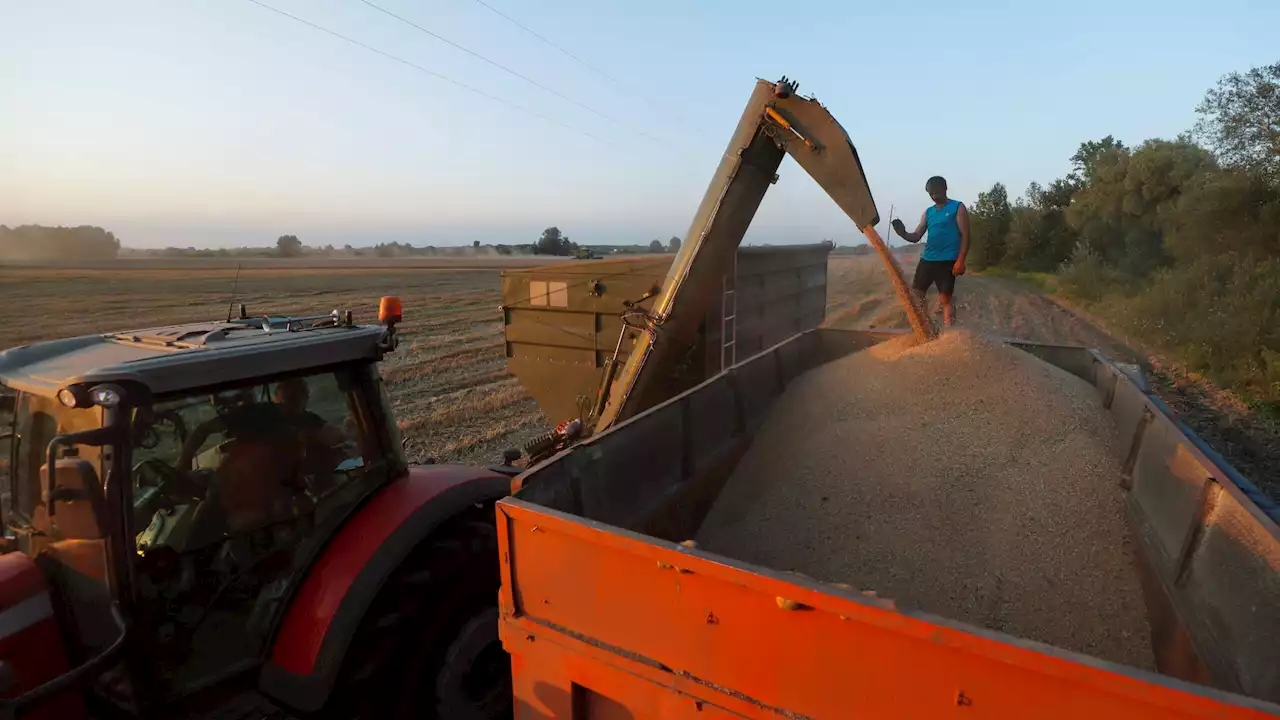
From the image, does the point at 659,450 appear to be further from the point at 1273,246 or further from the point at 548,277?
the point at 1273,246

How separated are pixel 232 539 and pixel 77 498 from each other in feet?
1.59

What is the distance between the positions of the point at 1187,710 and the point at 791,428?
8.56 feet

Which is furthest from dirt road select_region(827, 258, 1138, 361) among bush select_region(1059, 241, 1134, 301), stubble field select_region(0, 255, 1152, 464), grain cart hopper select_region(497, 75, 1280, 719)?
grain cart hopper select_region(497, 75, 1280, 719)

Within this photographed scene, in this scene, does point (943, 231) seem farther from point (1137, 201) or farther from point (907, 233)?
point (1137, 201)

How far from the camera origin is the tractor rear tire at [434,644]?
7.19ft

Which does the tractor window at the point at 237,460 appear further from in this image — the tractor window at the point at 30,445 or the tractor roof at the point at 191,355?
the tractor window at the point at 30,445

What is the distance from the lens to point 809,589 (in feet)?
4.59

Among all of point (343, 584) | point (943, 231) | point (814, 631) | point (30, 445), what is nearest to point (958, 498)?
point (814, 631)

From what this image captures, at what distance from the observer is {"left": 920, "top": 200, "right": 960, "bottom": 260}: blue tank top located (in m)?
A: 4.89

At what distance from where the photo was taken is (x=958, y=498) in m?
2.72

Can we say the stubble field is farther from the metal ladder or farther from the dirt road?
the metal ladder

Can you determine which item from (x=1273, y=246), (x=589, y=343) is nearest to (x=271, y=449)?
(x=589, y=343)

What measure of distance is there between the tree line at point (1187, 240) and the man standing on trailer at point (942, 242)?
6.46 m

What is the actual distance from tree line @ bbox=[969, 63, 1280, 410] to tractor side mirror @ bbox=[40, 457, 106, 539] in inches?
443
